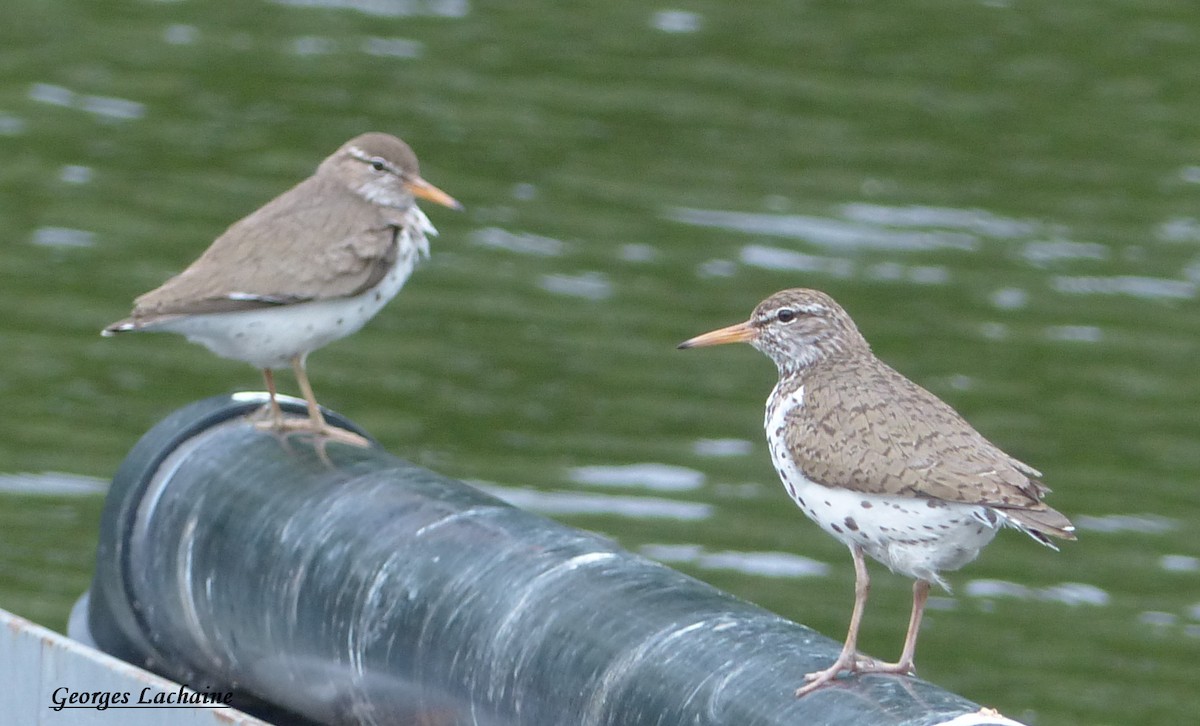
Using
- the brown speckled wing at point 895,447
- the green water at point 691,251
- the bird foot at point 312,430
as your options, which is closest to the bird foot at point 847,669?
the brown speckled wing at point 895,447

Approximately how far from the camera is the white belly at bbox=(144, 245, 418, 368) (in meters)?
7.71

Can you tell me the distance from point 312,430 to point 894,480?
86.4 inches

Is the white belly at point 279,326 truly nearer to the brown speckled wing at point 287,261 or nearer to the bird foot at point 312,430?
the brown speckled wing at point 287,261

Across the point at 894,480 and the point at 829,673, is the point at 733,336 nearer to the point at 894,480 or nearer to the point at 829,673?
the point at 894,480

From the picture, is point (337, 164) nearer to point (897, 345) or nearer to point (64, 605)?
point (64, 605)

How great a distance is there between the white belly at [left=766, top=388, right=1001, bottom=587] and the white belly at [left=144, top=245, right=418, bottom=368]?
221 centimetres

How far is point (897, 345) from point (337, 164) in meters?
5.87

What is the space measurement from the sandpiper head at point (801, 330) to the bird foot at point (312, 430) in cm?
120

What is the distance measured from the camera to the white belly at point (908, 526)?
6156 mm

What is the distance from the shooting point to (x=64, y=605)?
423 inches

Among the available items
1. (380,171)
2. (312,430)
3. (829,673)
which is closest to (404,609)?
(312,430)

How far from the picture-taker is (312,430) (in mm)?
7352

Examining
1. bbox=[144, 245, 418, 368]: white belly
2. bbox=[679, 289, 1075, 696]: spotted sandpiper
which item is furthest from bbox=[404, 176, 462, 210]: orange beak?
bbox=[679, 289, 1075, 696]: spotted sandpiper

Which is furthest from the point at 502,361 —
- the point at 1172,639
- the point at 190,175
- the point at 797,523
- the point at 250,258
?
the point at 250,258
